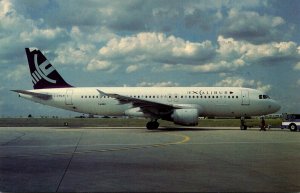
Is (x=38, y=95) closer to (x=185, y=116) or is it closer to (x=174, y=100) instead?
(x=174, y=100)

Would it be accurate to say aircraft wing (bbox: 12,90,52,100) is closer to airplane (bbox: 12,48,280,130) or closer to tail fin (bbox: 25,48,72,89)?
airplane (bbox: 12,48,280,130)

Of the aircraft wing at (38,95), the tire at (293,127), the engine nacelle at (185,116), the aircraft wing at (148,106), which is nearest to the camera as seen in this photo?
the engine nacelle at (185,116)

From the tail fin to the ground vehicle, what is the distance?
2009cm

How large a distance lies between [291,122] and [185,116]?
33.0ft

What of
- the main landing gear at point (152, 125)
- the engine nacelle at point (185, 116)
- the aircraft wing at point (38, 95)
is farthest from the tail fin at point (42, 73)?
the engine nacelle at point (185, 116)

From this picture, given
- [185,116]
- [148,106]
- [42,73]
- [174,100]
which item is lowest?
[185,116]

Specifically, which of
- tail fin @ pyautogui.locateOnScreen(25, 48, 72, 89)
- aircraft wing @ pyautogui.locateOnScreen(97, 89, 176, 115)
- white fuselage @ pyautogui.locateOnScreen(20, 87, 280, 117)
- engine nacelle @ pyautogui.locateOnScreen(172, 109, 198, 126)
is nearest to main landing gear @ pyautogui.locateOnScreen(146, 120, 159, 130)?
aircraft wing @ pyautogui.locateOnScreen(97, 89, 176, 115)

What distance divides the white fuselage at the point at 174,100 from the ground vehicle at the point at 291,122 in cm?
130

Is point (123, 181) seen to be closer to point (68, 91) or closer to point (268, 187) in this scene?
point (268, 187)

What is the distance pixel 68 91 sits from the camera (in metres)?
32.8

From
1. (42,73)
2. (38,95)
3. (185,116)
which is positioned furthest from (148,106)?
(42,73)

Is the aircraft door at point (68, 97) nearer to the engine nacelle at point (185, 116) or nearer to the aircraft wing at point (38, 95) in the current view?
the aircraft wing at point (38, 95)

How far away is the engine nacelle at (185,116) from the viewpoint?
28047 mm

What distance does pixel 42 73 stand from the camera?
3409 centimetres
